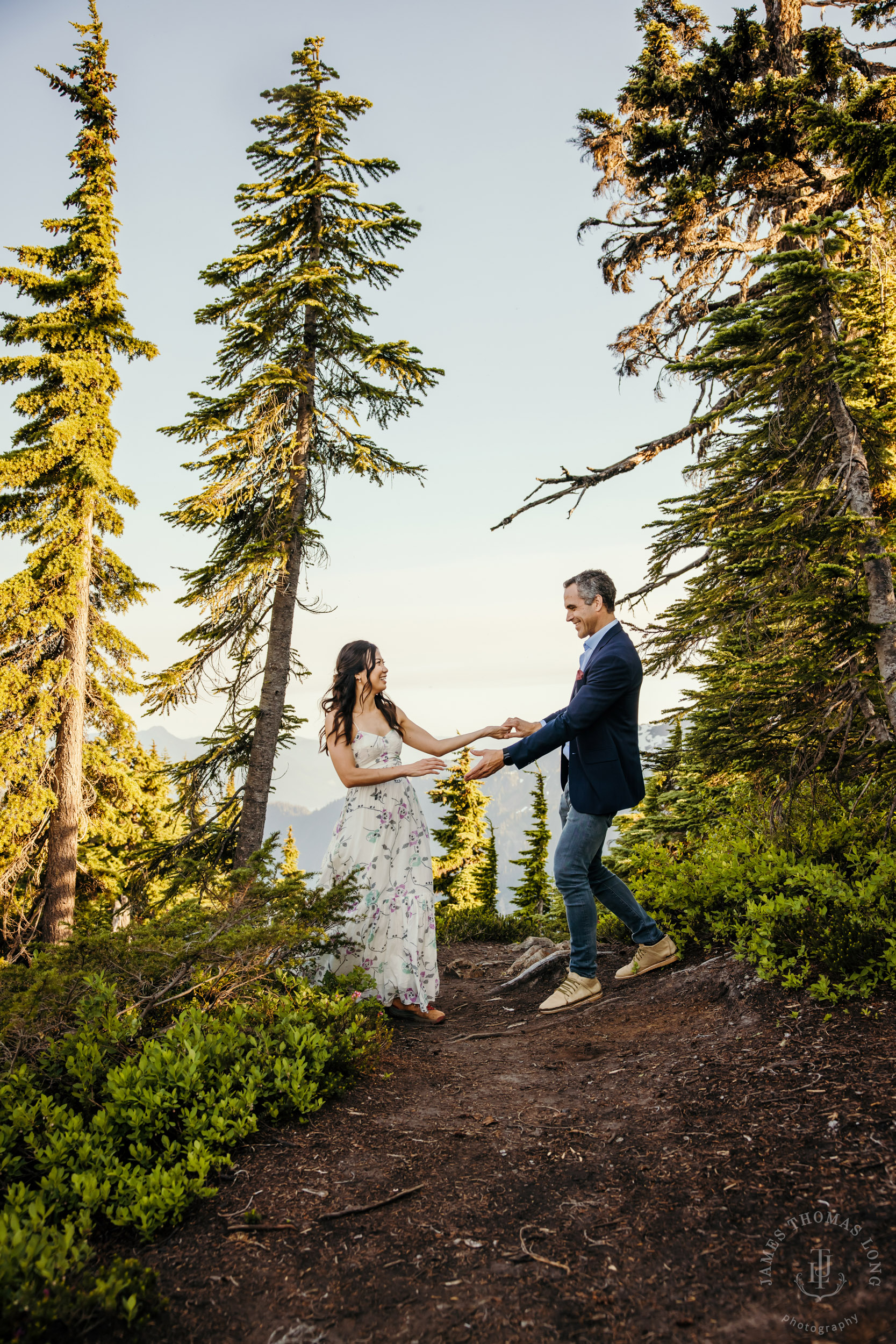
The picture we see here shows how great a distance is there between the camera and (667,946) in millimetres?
5734

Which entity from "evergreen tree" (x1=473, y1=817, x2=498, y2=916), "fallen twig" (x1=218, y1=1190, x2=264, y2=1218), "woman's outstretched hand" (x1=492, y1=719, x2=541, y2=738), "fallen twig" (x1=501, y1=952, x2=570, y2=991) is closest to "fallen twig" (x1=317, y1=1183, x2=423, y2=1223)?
"fallen twig" (x1=218, y1=1190, x2=264, y2=1218)

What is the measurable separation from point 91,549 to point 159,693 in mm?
6211

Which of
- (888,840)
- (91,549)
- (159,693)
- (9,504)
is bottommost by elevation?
(888,840)

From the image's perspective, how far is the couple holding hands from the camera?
Answer: 211 inches

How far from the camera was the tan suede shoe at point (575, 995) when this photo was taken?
561 cm

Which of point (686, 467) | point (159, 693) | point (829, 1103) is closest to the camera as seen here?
point (829, 1103)

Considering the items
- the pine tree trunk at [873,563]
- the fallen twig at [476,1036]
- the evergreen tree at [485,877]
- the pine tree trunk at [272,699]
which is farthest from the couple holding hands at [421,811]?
the evergreen tree at [485,877]

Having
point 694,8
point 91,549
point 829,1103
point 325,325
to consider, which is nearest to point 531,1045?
point 829,1103

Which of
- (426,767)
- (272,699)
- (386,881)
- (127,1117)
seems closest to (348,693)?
(426,767)

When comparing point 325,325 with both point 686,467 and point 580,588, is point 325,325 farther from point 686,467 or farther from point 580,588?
point 580,588

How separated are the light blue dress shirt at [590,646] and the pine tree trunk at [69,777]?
43.3 ft

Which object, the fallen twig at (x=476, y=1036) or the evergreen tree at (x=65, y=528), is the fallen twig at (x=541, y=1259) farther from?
the evergreen tree at (x=65, y=528)

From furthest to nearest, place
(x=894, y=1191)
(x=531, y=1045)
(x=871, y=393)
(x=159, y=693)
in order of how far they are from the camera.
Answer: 1. (x=159, y=693)
2. (x=871, y=393)
3. (x=531, y=1045)
4. (x=894, y=1191)

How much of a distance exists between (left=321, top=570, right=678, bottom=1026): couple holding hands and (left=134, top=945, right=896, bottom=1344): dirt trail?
4.24ft
